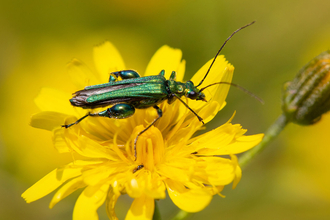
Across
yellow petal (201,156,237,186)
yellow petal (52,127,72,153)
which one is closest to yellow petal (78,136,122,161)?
yellow petal (52,127,72,153)

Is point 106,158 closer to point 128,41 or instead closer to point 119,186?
point 119,186

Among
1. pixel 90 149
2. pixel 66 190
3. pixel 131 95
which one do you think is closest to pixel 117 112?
pixel 131 95

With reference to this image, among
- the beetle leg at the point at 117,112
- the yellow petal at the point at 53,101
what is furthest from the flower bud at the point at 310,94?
the yellow petal at the point at 53,101

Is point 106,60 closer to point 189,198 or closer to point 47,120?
point 47,120

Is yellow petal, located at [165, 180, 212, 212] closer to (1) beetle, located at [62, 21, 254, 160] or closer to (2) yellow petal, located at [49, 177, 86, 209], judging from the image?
(1) beetle, located at [62, 21, 254, 160]

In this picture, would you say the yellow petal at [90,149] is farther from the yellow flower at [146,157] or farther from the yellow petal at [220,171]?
the yellow petal at [220,171]
